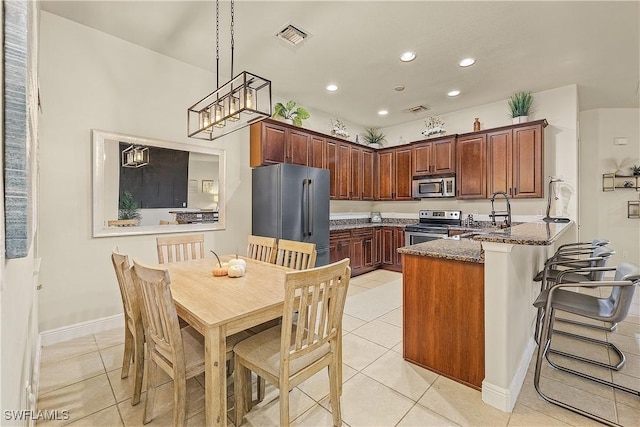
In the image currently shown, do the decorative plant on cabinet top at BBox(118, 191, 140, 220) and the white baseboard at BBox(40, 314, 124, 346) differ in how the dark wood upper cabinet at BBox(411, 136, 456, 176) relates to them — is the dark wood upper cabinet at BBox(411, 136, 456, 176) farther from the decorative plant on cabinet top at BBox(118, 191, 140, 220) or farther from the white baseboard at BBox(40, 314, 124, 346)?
the white baseboard at BBox(40, 314, 124, 346)

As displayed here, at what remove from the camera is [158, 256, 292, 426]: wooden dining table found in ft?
4.40

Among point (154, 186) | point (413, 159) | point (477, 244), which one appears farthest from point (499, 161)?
point (154, 186)

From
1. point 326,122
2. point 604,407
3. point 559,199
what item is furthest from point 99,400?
point 559,199

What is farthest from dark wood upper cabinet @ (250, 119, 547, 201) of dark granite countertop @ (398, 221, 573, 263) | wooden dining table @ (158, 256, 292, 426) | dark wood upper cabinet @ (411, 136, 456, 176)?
dark granite countertop @ (398, 221, 573, 263)

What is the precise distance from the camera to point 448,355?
2.09 meters

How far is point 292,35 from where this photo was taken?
9.51ft

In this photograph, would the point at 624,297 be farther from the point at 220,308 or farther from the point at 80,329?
the point at 80,329

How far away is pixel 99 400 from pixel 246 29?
326 centimetres

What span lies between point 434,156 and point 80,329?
541 cm

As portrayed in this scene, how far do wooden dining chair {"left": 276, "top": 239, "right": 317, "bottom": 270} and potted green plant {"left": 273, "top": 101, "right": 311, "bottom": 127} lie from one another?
2.30m

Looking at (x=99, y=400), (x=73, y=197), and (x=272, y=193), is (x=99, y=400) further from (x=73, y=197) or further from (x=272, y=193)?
(x=272, y=193)

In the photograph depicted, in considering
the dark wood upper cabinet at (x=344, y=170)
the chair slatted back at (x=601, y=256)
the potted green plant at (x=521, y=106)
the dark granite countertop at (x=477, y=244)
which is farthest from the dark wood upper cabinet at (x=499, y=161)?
the dark granite countertop at (x=477, y=244)

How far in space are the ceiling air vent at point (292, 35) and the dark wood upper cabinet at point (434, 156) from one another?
314 cm

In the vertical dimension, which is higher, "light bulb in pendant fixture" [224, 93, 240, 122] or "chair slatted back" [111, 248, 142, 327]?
"light bulb in pendant fixture" [224, 93, 240, 122]
